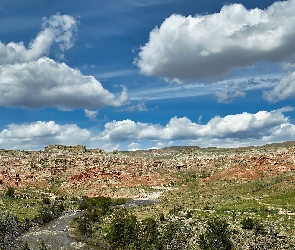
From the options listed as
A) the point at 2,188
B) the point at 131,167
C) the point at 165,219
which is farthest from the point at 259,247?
the point at 131,167

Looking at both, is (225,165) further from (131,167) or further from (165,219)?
(165,219)

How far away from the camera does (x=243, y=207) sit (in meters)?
62.0

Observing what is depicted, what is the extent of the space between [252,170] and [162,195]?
85.9ft

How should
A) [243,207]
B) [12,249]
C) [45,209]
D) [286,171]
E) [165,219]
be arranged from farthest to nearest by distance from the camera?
[286,171], [45,209], [243,207], [165,219], [12,249]

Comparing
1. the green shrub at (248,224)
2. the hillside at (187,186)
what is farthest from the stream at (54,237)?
the green shrub at (248,224)

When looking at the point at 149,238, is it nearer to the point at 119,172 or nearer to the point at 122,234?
the point at 122,234

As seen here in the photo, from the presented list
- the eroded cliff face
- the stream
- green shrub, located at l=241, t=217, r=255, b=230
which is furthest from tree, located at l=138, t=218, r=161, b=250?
the eroded cliff face

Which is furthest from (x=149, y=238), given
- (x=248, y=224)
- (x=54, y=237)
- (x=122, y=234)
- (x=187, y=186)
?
(x=187, y=186)

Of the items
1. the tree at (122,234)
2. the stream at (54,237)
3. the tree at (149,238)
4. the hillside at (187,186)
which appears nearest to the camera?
the tree at (149,238)

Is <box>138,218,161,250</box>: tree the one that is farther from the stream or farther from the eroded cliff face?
the eroded cliff face

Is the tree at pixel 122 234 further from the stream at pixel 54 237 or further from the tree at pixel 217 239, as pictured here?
the tree at pixel 217 239

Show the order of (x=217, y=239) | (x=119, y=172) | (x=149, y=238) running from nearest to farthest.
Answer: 1. (x=217, y=239)
2. (x=149, y=238)
3. (x=119, y=172)

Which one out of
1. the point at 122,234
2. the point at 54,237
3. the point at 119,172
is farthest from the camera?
the point at 119,172

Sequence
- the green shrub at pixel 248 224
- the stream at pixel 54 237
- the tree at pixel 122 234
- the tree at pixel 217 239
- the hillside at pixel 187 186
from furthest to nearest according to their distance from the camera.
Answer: the hillside at pixel 187 186
the stream at pixel 54 237
the green shrub at pixel 248 224
the tree at pixel 122 234
the tree at pixel 217 239
